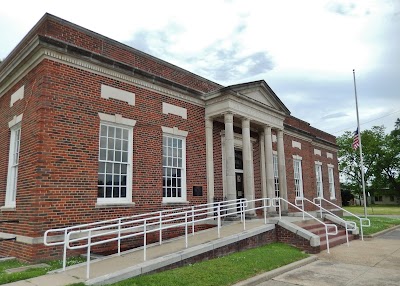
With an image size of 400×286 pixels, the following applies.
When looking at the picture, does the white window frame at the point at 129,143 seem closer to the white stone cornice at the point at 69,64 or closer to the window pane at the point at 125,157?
the window pane at the point at 125,157

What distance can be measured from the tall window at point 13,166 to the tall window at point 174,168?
183 inches

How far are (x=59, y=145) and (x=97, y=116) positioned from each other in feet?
4.90

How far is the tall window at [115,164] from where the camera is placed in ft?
32.0

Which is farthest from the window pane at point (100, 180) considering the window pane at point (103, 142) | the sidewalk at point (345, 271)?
the sidewalk at point (345, 271)

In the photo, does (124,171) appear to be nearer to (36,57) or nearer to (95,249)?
(95,249)

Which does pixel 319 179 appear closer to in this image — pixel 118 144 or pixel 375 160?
pixel 118 144

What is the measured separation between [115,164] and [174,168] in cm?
248

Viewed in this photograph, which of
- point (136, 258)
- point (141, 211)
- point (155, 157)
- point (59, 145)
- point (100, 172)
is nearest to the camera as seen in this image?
point (136, 258)

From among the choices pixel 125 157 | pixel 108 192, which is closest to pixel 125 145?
pixel 125 157

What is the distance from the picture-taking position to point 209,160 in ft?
43.0

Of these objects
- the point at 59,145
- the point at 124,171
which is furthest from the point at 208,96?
the point at 59,145

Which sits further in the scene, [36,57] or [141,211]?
[141,211]

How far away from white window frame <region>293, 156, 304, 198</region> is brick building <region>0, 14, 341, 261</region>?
6218 millimetres

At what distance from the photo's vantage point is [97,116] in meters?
9.75
